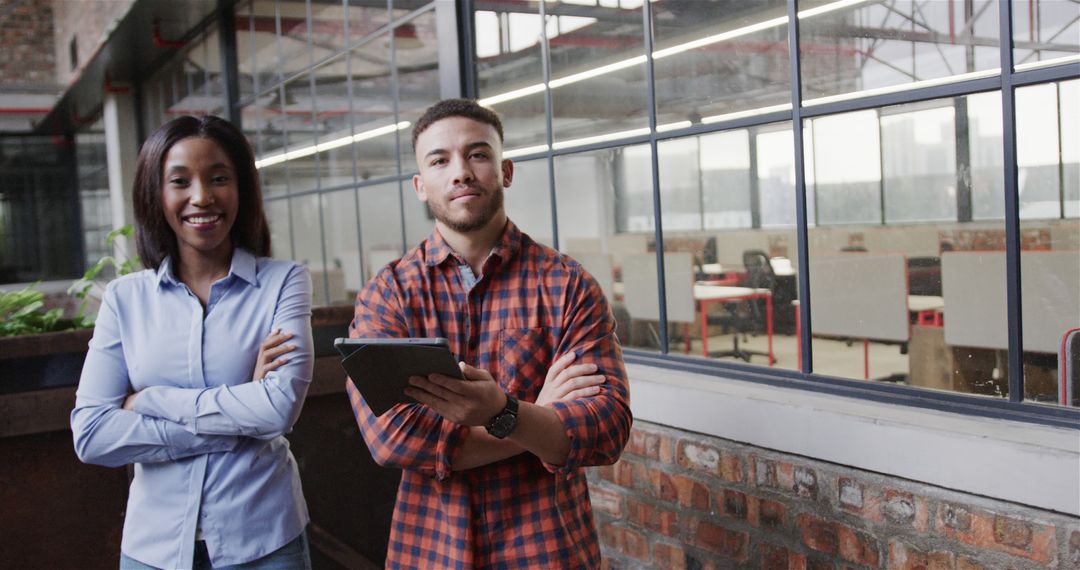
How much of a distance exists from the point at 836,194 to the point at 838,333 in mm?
1141

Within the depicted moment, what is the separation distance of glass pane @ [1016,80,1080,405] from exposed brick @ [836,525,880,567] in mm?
438

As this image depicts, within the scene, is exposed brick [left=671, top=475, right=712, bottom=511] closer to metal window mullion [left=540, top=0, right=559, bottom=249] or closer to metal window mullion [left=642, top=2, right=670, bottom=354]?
metal window mullion [left=642, top=2, right=670, bottom=354]

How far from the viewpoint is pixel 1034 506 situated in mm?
1532

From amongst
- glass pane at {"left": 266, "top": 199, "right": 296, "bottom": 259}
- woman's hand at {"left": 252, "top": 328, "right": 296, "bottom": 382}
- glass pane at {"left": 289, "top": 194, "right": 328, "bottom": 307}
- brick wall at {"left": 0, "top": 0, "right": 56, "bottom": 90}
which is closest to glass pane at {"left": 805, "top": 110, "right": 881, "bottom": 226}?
woman's hand at {"left": 252, "top": 328, "right": 296, "bottom": 382}

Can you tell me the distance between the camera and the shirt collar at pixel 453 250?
1.49 meters

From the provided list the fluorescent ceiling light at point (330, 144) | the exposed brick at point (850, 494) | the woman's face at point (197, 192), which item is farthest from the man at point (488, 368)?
the fluorescent ceiling light at point (330, 144)

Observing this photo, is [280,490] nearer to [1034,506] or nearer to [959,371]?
[1034,506]

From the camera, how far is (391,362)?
1158mm

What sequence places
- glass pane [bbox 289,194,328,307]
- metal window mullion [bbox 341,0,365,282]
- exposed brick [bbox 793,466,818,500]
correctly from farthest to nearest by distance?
glass pane [bbox 289,194,328,307] → metal window mullion [bbox 341,0,365,282] → exposed brick [bbox 793,466,818,500]

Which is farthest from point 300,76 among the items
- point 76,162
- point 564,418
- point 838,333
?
point 76,162

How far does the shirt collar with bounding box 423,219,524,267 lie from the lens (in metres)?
1.49

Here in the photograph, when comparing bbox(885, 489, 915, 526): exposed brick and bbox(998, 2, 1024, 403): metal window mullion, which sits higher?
bbox(998, 2, 1024, 403): metal window mullion

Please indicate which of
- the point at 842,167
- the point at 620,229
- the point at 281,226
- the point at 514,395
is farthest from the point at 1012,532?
the point at 620,229

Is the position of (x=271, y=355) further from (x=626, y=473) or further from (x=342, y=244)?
(x=342, y=244)
